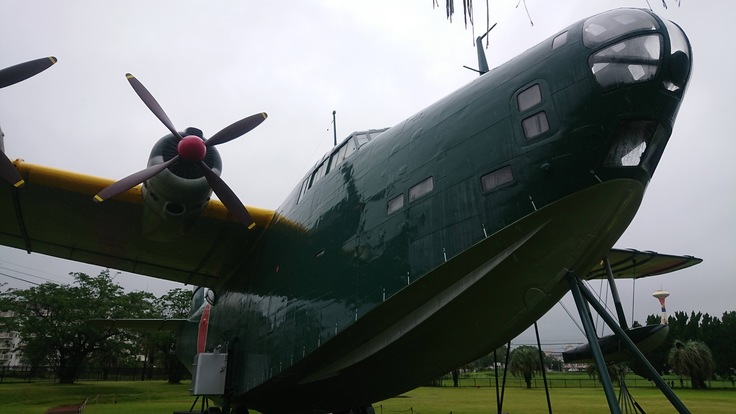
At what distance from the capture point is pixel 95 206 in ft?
26.2

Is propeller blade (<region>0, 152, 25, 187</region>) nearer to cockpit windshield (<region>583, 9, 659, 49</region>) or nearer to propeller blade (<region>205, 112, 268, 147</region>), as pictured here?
propeller blade (<region>205, 112, 268, 147</region>)

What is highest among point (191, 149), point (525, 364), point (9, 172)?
point (191, 149)

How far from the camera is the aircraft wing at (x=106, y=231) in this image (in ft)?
25.0

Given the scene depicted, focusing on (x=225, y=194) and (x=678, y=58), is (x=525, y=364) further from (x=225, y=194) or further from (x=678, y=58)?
(x=678, y=58)

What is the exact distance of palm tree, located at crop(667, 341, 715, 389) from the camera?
34062 millimetres

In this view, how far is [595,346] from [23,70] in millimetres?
9126

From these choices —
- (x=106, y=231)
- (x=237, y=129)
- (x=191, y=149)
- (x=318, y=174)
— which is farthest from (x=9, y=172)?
(x=318, y=174)

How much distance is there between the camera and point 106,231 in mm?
8781

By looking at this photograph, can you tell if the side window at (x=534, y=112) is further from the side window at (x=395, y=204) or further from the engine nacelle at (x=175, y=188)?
the engine nacelle at (x=175, y=188)

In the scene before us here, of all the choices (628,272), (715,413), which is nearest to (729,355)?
(715,413)

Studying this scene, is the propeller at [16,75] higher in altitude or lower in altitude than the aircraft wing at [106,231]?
higher

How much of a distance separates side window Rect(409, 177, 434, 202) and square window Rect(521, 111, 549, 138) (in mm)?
1252

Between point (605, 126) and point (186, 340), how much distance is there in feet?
49.3

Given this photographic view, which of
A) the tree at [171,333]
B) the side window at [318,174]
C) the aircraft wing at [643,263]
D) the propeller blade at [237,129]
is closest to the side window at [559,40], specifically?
the aircraft wing at [643,263]
